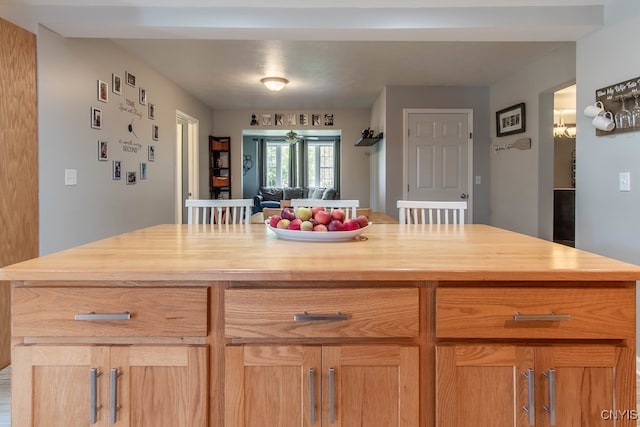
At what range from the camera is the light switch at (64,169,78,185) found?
2865 mm

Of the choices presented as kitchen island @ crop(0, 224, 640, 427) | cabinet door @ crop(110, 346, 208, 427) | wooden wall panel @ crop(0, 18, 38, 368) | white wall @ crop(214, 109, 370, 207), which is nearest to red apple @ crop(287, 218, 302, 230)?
kitchen island @ crop(0, 224, 640, 427)

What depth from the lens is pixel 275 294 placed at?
1026 millimetres

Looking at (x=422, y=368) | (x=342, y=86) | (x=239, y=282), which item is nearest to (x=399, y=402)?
(x=422, y=368)

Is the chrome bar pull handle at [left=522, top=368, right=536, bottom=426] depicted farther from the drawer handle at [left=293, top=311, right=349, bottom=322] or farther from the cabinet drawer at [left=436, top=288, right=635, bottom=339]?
the drawer handle at [left=293, top=311, right=349, bottom=322]

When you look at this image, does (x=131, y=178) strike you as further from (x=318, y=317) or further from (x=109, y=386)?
(x=318, y=317)

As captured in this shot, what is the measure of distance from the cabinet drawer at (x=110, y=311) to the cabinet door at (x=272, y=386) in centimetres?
14

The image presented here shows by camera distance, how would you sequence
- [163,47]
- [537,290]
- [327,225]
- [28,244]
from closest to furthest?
1. [537,290]
2. [327,225]
3. [28,244]
4. [163,47]

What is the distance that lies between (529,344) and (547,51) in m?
3.63

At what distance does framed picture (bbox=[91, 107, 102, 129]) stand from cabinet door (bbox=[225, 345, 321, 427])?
283cm

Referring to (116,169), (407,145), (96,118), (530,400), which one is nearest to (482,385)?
(530,400)

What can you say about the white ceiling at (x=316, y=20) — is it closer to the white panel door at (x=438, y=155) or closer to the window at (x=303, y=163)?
the white panel door at (x=438, y=155)

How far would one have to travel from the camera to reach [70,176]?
2.91 m

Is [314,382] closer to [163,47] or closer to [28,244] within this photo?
[28,244]

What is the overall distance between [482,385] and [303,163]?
10092 millimetres
